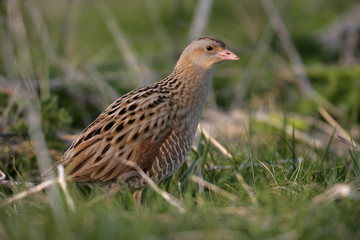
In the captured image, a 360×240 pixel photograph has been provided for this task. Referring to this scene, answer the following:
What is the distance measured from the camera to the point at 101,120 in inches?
147

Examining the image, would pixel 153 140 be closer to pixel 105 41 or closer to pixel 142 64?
pixel 142 64

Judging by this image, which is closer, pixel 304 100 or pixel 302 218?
pixel 302 218

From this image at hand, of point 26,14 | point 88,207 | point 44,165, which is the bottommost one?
point 88,207

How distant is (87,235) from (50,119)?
7.90 ft

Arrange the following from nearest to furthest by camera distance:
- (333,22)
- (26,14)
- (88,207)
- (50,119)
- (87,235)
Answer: (87,235)
(88,207)
(50,119)
(26,14)
(333,22)

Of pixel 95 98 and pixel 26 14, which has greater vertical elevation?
pixel 26 14

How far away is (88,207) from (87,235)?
0.50 metres

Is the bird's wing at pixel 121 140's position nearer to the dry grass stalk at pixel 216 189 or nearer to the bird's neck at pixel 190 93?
the bird's neck at pixel 190 93

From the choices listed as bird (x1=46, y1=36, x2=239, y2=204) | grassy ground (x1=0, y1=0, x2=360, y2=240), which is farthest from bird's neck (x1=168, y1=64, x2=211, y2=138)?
grassy ground (x1=0, y1=0, x2=360, y2=240)

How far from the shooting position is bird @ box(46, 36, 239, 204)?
3516 millimetres

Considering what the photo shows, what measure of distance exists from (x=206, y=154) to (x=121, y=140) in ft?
2.59

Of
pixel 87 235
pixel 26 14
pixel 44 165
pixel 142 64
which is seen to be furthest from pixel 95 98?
pixel 87 235

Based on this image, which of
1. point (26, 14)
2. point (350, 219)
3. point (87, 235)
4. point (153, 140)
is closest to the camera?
point (87, 235)

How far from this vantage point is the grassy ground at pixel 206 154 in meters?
2.47
